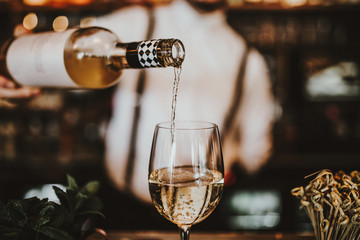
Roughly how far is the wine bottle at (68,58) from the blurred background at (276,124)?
5.59 ft

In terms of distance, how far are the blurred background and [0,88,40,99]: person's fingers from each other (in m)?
1.33

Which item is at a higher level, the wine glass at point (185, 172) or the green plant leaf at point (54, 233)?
the wine glass at point (185, 172)

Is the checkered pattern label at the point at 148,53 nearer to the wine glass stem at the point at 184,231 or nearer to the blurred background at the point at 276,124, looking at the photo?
the wine glass stem at the point at 184,231

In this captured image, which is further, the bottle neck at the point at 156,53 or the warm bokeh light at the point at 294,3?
the warm bokeh light at the point at 294,3

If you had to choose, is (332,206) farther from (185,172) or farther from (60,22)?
(60,22)

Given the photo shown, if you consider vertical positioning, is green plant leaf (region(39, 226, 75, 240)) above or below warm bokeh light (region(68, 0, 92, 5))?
below

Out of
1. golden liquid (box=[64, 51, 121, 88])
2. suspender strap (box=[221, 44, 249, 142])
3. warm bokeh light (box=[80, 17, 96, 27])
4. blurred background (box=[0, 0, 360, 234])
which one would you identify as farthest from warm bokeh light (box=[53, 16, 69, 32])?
golden liquid (box=[64, 51, 121, 88])

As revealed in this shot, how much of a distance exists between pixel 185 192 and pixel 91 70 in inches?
18.6

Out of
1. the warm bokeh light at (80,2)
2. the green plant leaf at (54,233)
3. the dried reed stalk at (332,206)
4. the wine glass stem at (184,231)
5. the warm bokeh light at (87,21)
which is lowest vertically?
the wine glass stem at (184,231)

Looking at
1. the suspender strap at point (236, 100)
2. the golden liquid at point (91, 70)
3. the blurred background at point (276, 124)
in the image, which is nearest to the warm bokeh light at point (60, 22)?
the blurred background at point (276, 124)

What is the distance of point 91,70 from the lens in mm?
1023

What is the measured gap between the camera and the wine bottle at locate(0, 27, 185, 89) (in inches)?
37.9

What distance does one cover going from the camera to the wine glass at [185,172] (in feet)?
2.29

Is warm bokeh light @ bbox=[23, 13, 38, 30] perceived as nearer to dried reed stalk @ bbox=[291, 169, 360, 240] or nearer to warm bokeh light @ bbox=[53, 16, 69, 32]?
warm bokeh light @ bbox=[53, 16, 69, 32]
